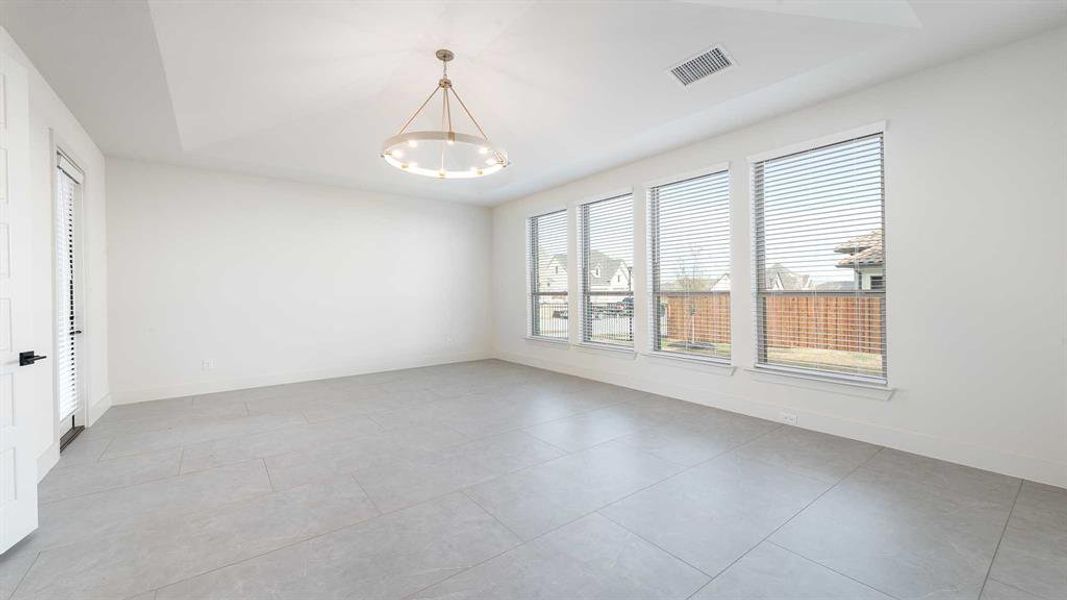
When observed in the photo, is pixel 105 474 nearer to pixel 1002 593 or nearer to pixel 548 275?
pixel 1002 593

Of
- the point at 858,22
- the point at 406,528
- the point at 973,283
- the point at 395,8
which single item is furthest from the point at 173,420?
the point at 973,283

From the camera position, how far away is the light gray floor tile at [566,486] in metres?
2.44

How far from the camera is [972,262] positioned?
3.09m

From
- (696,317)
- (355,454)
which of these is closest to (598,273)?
(696,317)

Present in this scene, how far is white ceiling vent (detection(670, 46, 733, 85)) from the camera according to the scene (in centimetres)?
312

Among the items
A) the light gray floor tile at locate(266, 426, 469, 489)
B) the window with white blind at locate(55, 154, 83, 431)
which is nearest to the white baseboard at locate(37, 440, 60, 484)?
the window with white blind at locate(55, 154, 83, 431)

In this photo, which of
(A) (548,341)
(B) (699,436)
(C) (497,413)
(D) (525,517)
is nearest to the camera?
(D) (525,517)

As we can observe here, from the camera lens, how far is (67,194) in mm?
4020

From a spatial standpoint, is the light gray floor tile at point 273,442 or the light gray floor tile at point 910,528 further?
the light gray floor tile at point 273,442

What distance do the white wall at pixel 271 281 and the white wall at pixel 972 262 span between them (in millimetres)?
5413

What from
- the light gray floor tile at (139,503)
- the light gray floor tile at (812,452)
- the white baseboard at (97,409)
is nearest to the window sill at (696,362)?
the light gray floor tile at (812,452)

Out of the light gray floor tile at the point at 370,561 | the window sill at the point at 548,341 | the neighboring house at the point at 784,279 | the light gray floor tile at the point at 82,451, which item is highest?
the neighboring house at the point at 784,279

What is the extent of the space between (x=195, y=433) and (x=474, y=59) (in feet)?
13.3

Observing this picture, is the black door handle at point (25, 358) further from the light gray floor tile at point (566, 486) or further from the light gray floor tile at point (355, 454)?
the light gray floor tile at point (566, 486)
